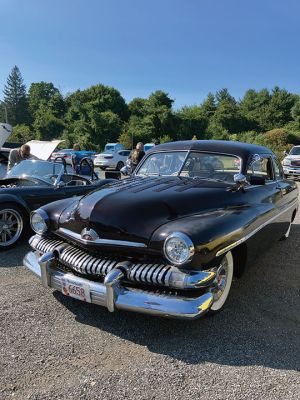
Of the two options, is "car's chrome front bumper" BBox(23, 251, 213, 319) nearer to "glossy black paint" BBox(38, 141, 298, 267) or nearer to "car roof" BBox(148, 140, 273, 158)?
"glossy black paint" BBox(38, 141, 298, 267)

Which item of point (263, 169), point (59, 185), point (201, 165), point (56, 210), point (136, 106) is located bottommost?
point (59, 185)

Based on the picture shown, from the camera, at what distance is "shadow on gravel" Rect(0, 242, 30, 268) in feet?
16.0

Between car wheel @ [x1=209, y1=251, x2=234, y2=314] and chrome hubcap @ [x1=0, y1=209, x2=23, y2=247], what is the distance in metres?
3.40

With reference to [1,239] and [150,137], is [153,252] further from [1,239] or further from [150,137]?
[150,137]

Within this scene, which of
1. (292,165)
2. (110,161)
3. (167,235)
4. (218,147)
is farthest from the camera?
(110,161)

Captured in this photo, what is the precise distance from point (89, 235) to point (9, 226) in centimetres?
264

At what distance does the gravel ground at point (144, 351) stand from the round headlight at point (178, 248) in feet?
2.35

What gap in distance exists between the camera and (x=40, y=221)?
3.97 meters

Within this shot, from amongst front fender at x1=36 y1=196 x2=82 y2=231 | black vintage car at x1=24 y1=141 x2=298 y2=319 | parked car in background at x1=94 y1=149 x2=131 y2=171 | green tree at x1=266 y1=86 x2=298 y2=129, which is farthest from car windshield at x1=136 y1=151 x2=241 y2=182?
green tree at x1=266 y1=86 x2=298 y2=129

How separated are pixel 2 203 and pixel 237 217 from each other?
3.51m

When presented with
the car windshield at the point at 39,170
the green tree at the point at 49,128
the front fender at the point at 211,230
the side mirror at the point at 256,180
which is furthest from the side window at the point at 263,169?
the green tree at the point at 49,128

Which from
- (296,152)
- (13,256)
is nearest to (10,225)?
(13,256)

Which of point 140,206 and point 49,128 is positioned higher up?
point 140,206

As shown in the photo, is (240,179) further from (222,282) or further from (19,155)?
(19,155)
